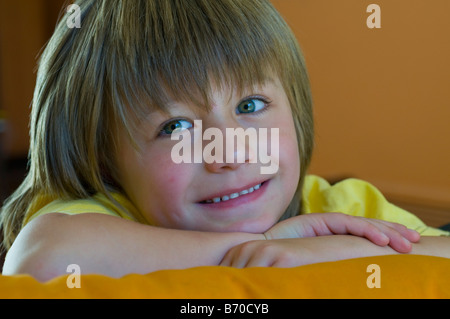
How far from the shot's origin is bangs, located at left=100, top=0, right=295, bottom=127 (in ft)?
3.22

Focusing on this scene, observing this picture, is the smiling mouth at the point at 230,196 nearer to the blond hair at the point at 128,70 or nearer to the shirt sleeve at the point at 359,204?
the blond hair at the point at 128,70

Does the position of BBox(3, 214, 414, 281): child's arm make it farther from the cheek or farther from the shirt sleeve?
the shirt sleeve

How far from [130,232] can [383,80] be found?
2.71 metres

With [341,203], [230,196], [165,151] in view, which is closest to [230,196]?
[230,196]

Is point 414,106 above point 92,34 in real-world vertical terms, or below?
above

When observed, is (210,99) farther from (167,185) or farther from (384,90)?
(384,90)

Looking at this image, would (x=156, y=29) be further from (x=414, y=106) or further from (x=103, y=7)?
(x=414, y=106)

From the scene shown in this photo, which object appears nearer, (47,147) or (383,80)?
(47,147)

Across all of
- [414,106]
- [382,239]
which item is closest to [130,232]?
[382,239]

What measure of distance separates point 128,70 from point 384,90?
2568 millimetres

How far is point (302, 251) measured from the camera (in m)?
0.80
